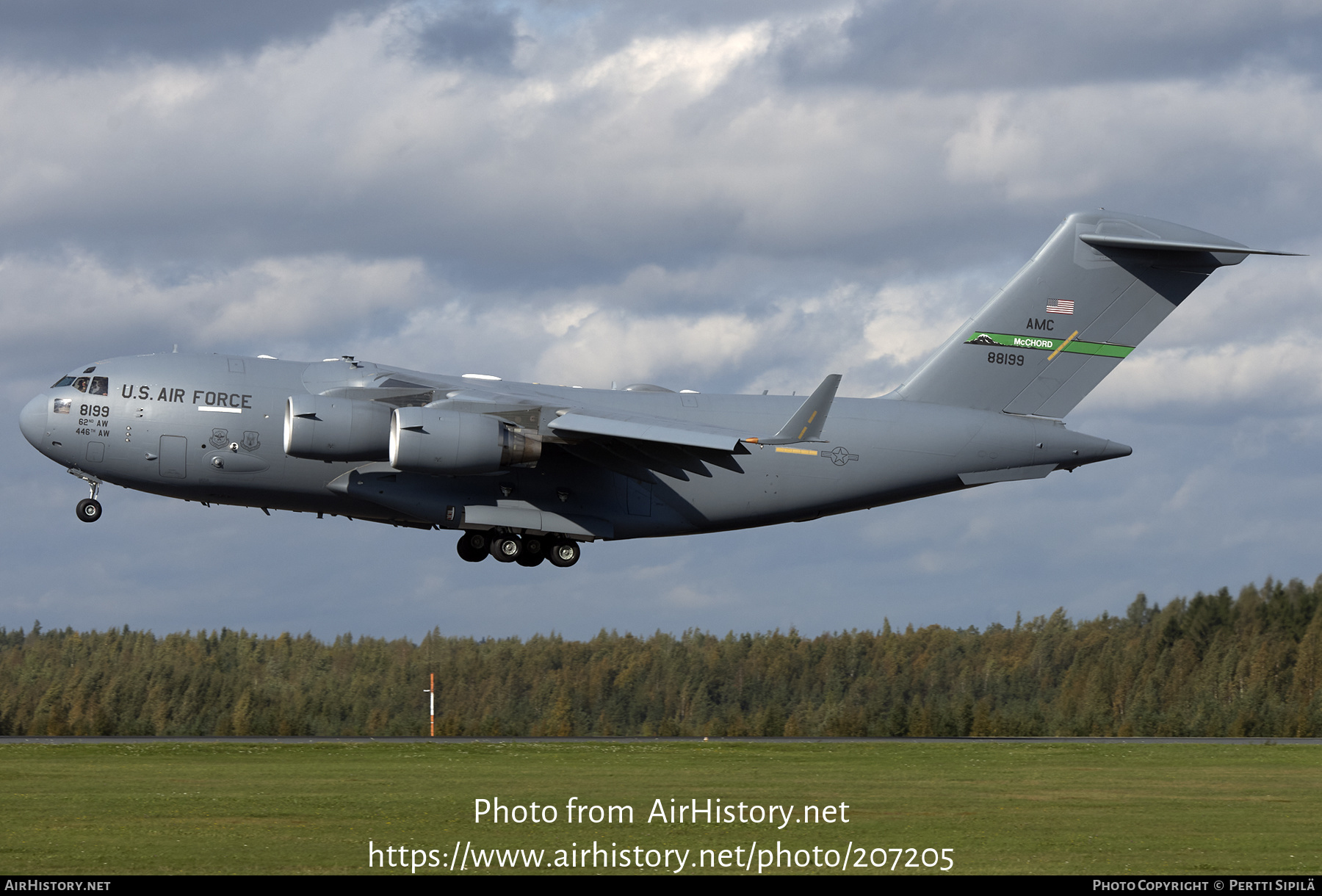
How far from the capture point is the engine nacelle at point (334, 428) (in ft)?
51.5

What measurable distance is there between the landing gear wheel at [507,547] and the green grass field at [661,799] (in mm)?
2485

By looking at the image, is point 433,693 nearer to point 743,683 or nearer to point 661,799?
point 743,683

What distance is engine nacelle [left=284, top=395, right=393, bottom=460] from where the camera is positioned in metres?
15.7

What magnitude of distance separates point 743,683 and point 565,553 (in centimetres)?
1096

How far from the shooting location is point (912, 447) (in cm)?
1856

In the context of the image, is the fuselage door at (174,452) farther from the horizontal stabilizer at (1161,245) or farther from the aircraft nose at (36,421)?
the horizontal stabilizer at (1161,245)

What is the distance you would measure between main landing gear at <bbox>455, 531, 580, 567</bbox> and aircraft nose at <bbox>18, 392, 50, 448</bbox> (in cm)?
510

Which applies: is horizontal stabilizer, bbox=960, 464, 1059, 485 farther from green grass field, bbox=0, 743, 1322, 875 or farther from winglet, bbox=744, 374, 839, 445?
winglet, bbox=744, 374, 839, 445

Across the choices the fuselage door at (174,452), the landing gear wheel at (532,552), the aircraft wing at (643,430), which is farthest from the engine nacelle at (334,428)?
the landing gear wheel at (532,552)

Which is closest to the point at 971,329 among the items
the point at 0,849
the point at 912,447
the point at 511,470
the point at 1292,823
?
the point at 912,447

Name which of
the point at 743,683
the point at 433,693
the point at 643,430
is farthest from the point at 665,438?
the point at 743,683

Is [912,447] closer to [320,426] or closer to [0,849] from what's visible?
[320,426]

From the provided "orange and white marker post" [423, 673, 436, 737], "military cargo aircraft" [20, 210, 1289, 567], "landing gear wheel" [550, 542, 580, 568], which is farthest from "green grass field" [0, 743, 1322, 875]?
"orange and white marker post" [423, 673, 436, 737]

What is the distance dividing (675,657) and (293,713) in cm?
842
